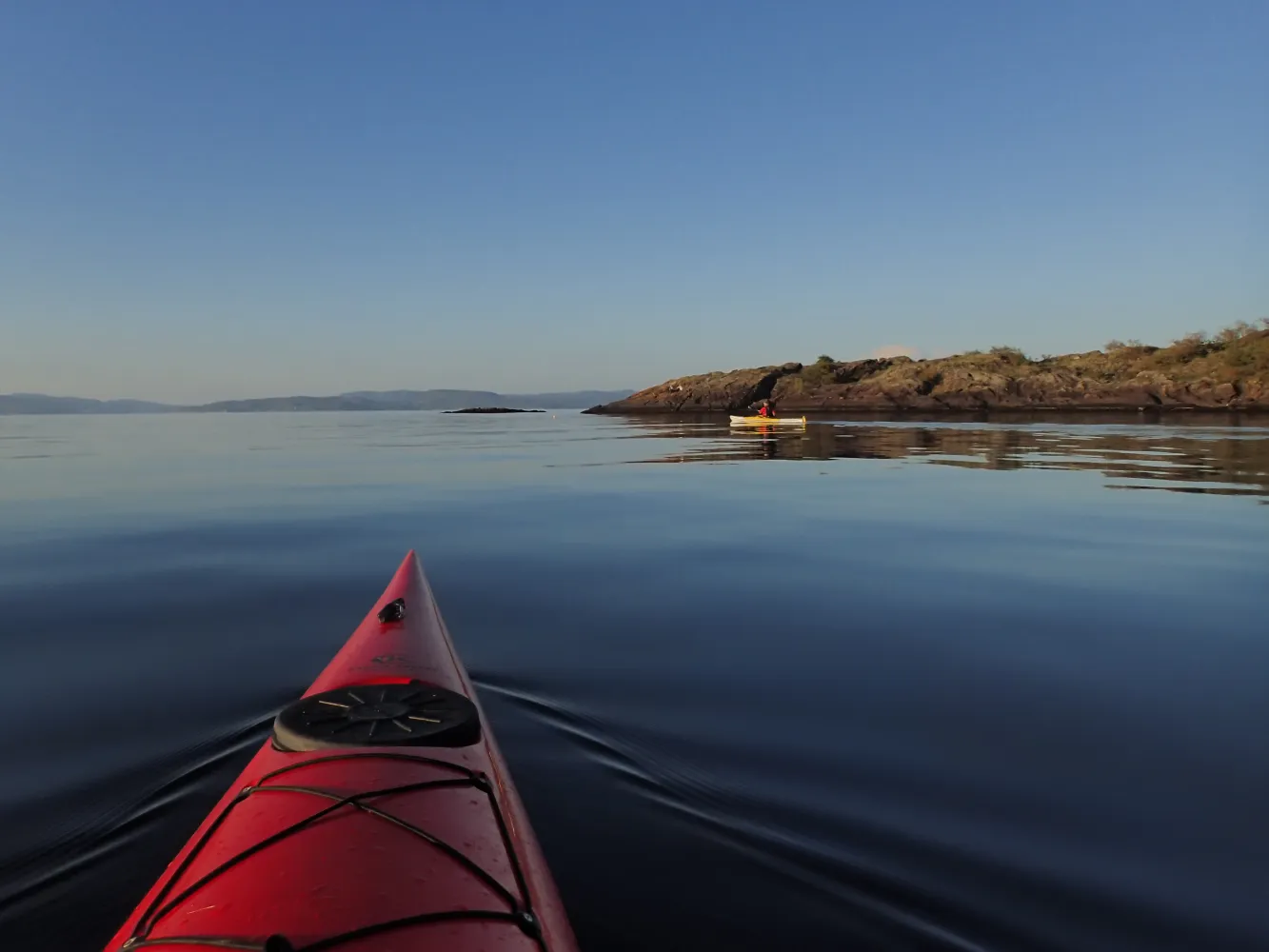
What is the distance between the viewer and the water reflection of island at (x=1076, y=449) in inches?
885

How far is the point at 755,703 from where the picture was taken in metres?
6.57

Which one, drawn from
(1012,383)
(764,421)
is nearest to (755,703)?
(764,421)

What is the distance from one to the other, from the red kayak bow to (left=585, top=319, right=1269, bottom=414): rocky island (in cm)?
9061

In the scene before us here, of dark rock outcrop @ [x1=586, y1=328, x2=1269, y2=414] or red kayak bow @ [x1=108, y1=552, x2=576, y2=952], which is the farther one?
dark rock outcrop @ [x1=586, y1=328, x2=1269, y2=414]

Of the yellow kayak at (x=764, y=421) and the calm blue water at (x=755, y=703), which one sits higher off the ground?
the yellow kayak at (x=764, y=421)

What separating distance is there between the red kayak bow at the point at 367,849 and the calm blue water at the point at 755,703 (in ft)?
3.44

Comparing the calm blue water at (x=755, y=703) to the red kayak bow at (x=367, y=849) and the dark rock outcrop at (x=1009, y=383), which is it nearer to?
the red kayak bow at (x=367, y=849)

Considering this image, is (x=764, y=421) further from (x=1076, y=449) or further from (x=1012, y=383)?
(x=1012, y=383)

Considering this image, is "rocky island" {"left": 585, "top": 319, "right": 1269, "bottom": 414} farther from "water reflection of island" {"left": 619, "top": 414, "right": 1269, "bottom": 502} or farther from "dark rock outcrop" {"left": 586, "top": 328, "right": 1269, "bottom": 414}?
"water reflection of island" {"left": 619, "top": 414, "right": 1269, "bottom": 502}

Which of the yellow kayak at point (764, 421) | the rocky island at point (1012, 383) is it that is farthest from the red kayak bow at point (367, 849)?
the rocky island at point (1012, 383)

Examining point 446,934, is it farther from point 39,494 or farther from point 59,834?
point 39,494

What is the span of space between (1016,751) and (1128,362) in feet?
337

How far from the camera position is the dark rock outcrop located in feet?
247

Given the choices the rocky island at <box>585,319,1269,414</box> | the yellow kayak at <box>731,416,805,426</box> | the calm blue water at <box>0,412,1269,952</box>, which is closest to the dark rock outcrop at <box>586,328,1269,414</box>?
the rocky island at <box>585,319,1269,414</box>
